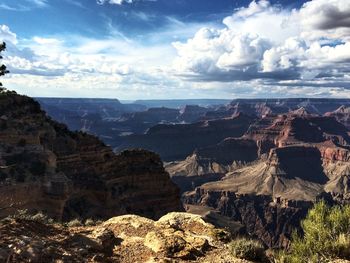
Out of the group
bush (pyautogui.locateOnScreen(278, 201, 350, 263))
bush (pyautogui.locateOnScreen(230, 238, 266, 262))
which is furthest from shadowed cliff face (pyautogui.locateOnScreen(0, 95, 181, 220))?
bush (pyautogui.locateOnScreen(278, 201, 350, 263))

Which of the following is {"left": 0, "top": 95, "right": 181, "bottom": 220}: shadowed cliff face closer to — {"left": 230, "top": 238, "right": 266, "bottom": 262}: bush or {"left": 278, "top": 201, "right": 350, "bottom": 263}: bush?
{"left": 230, "top": 238, "right": 266, "bottom": 262}: bush

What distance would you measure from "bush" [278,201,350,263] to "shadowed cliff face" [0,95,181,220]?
766 inches

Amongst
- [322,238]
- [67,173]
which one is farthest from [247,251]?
[67,173]

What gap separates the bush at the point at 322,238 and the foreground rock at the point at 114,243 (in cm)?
222

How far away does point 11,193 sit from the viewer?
4100cm

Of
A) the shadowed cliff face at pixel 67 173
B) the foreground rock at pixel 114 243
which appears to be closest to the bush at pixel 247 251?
the foreground rock at pixel 114 243

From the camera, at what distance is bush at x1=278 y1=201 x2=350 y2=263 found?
610 inches

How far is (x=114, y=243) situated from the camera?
706 inches

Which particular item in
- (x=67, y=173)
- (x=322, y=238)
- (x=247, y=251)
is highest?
(x=322, y=238)

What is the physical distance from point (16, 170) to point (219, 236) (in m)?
31.5

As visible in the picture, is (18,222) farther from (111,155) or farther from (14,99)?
(111,155)

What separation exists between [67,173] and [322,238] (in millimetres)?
47983

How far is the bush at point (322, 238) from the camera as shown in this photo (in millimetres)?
15492

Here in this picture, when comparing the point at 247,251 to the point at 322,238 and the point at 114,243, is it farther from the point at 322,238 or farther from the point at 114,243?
the point at 114,243
